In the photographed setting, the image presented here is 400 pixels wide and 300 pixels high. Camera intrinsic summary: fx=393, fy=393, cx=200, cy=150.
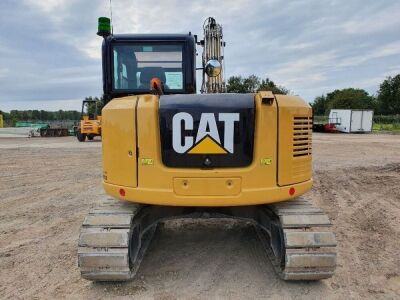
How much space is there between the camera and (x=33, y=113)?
8712 cm

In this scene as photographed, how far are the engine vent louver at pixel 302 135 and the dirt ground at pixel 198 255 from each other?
4.12 feet

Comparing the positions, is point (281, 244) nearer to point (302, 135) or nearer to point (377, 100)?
point (302, 135)


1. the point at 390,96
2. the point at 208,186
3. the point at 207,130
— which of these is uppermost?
the point at 390,96

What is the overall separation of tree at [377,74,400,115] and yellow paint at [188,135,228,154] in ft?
238

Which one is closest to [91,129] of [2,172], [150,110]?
[2,172]

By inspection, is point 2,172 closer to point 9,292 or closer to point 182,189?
point 9,292

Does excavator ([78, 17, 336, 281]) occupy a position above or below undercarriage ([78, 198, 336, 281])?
above

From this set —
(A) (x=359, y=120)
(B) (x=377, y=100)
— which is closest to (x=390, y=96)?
(B) (x=377, y=100)

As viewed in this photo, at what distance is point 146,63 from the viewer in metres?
4.93

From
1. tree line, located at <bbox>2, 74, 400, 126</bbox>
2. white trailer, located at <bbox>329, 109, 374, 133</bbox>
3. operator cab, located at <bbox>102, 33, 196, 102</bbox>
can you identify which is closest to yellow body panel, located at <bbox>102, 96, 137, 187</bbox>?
operator cab, located at <bbox>102, 33, 196, 102</bbox>

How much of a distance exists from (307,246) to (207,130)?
136 cm

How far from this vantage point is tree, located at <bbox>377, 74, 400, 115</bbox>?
6775cm

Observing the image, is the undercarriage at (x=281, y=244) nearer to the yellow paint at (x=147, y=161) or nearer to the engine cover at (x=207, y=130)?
the yellow paint at (x=147, y=161)

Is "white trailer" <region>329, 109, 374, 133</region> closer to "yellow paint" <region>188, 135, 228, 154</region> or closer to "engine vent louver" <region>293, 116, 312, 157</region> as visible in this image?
Answer: "engine vent louver" <region>293, 116, 312, 157</region>
